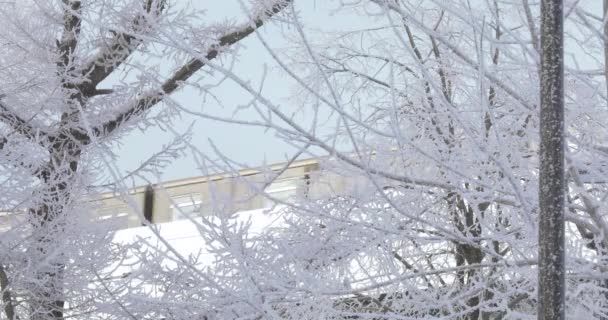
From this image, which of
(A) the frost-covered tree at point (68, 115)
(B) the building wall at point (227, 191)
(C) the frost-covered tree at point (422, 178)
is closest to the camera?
(C) the frost-covered tree at point (422, 178)

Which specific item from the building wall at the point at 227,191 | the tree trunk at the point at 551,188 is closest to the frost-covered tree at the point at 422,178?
the building wall at the point at 227,191

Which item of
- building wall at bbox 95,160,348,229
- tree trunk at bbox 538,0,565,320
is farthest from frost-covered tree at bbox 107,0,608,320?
tree trunk at bbox 538,0,565,320

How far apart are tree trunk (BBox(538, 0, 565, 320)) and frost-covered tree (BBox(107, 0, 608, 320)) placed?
1.34ft

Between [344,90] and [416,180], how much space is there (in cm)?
461

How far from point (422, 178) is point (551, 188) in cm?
219

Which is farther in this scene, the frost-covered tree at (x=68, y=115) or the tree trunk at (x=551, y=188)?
the frost-covered tree at (x=68, y=115)

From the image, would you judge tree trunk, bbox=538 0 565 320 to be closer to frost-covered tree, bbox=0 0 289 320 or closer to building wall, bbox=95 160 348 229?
building wall, bbox=95 160 348 229

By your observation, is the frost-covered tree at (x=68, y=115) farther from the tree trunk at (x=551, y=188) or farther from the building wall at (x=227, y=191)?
the tree trunk at (x=551, y=188)

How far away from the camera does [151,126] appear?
23.9 feet

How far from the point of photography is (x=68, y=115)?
7176 millimetres

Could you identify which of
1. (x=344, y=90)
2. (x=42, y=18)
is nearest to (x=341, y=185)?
(x=344, y=90)

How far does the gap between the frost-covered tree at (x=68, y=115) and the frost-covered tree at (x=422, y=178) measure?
46cm

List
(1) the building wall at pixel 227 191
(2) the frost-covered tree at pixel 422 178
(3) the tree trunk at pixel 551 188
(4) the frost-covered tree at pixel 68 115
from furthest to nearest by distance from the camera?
(4) the frost-covered tree at pixel 68 115 < (1) the building wall at pixel 227 191 < (2) the frost-covered tree at pixel 422 178 < (3) the tree trunk at pixel 551 188

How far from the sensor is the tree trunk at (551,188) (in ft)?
5.75
